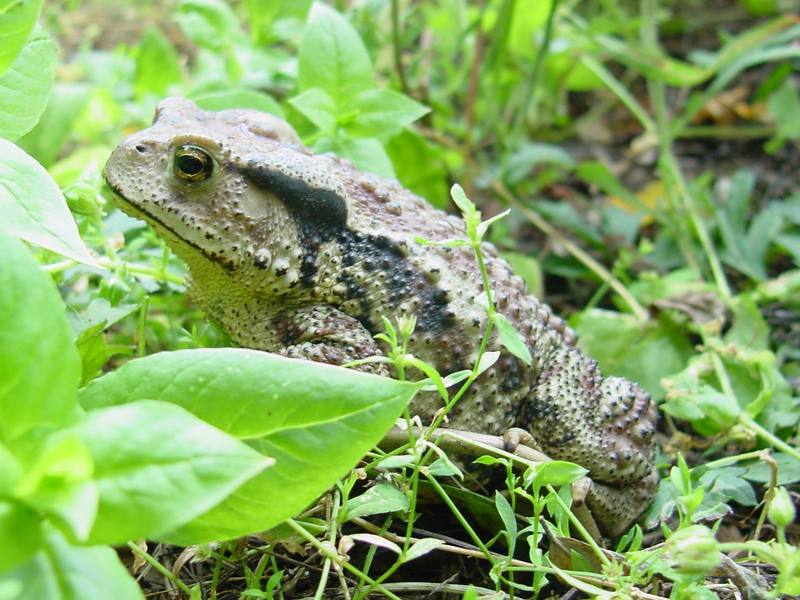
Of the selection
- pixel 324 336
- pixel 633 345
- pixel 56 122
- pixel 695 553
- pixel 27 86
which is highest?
pixel 27 86

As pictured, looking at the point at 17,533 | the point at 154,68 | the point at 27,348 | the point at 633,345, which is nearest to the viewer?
the point at 17,533

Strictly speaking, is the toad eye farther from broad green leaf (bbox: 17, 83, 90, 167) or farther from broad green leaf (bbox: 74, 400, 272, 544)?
broad green leaf (bbox: 17, 83, 90, 167)

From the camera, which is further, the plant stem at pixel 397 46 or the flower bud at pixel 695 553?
the plant stem at pixel 397 46

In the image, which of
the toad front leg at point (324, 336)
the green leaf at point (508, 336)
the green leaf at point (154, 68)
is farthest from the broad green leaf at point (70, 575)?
the green leaf at point (154, 68)

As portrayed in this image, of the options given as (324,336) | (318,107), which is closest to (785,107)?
(318,107)

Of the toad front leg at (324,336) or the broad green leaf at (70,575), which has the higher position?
the broad green leaf at (70,575)

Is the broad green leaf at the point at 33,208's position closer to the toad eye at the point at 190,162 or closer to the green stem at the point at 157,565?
the toad eye at the point at 190,162

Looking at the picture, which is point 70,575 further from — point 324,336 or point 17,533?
point 324,336
